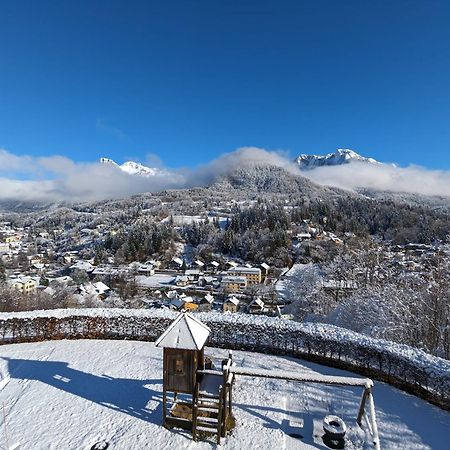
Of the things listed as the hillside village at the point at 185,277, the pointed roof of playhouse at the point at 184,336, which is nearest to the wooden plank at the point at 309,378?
the pointed roof of playhouse at the point at 184,336

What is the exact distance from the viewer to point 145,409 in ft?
27.3

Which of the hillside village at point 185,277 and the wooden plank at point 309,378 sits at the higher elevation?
the wooden plank at point 309,378

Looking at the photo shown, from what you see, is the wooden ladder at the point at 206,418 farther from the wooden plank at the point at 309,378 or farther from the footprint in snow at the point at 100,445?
the footprint in snow at the point at 100,445

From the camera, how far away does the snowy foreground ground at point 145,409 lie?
7.23m

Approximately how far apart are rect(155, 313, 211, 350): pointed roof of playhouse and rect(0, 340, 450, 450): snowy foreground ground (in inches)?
79.7

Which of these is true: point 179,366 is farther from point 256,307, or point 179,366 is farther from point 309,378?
point 256,307

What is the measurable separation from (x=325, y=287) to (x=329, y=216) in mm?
A: 69106

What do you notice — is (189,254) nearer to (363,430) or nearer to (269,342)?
(269,342)

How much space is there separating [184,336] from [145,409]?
8.68 ft

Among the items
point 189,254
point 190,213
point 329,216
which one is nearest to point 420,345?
point 189,254

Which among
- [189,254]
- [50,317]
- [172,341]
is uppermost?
[172,341]

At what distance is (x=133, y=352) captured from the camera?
39.5ft

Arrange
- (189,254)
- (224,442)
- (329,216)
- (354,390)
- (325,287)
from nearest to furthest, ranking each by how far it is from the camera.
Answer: (224,442) → (354,390) → (325,287) → (189,254) → (329,216)

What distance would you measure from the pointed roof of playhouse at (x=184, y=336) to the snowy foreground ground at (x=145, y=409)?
2.02 metres
